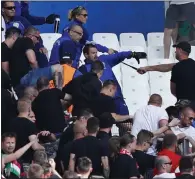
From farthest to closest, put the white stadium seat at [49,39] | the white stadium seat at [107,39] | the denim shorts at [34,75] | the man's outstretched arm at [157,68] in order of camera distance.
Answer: the white stadium seat at [107,39]
the white stadium seat at [49,39]
the man's outstretched arm at [157,68]
the denim shorts at [34,75]

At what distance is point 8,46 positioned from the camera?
2095cm

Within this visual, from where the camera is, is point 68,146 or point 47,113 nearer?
point 68,146

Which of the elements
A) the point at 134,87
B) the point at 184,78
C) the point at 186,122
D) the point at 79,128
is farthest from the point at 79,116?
the point at 134,87

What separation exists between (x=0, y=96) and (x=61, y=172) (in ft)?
3.65

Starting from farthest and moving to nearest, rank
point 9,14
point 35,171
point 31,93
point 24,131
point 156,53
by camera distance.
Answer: point 156,53
point 9,14
point 31,93
point 24,131
point 35,171

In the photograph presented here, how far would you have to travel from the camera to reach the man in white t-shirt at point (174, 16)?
23938 millimetres

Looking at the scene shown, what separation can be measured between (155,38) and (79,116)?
21.9 feet

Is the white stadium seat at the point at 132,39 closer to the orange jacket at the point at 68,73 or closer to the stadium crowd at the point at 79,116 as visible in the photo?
the stadium crowd at the point at 79,116

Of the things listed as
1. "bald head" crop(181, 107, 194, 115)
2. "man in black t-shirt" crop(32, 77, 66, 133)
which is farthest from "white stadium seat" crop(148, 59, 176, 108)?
"man in black t-shirt" crop(32, 77, 66, 133)

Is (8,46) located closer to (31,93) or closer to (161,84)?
(31,93)

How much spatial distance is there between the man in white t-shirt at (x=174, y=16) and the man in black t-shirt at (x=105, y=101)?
14.6 ft

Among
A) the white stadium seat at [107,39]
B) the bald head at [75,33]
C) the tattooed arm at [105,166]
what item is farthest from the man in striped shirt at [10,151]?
the white stadium seat at [107,39]

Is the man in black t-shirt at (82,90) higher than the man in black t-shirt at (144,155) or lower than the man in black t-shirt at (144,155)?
higher

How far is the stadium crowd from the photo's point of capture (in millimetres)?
17766
